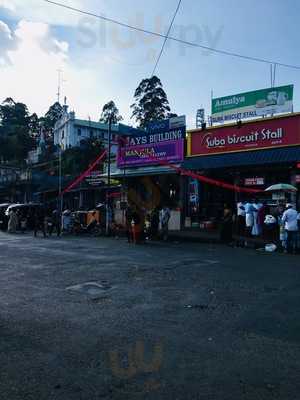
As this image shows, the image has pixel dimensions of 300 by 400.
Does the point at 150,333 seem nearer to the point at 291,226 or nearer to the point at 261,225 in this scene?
the point at 291,226

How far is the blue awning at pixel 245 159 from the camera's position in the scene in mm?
18883

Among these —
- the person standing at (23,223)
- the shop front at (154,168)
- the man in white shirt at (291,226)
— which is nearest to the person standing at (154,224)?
the shop front at (154,168)

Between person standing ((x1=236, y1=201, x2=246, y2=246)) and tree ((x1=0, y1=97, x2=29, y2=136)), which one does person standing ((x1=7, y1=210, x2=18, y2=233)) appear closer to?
person standing ((x1=236, y1=201, x2=246, y2=246))

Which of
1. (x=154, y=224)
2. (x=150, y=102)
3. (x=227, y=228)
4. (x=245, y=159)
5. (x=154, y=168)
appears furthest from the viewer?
(x=150, y=102)

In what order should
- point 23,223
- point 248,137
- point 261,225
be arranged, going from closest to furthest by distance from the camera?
point 261,225, point 248,137, point 23,223

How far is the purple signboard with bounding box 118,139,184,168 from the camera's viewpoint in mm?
24120

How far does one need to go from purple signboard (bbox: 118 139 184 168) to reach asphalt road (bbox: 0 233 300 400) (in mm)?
13240

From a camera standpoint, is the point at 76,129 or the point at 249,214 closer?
the point at 249,214

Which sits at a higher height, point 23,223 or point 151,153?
point 151,153

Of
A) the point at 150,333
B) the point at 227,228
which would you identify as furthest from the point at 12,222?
the point at 150,333

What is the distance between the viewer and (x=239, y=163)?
2039 cm

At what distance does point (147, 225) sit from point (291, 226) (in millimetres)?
8638

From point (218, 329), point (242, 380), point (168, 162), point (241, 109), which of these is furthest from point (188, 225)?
point (242, 380)

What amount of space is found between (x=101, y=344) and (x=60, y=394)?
1.42 meters
